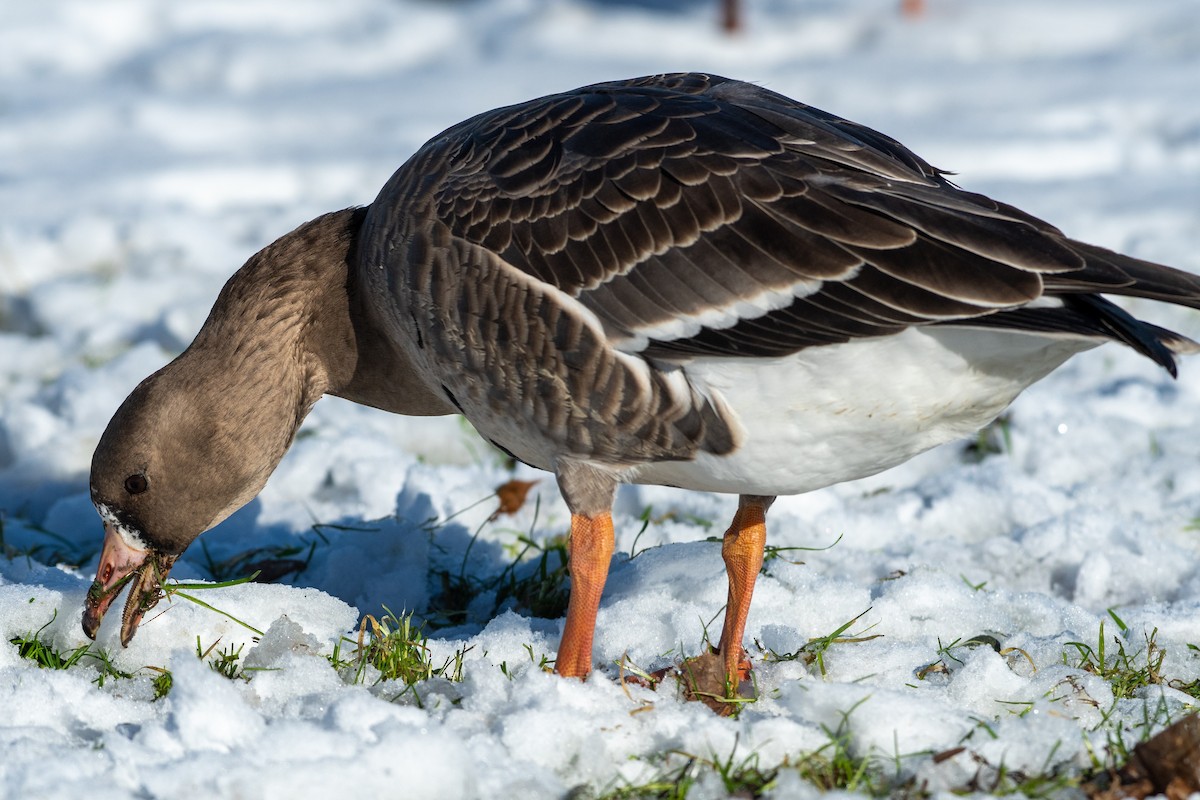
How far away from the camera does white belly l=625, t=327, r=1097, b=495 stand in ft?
11.2

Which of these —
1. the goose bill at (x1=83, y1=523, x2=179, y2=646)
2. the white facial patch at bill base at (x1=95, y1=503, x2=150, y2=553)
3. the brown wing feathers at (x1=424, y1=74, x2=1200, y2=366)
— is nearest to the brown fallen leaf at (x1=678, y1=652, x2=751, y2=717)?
the brown wing feathers at (x1=424, y1=74, x2=1200, y2=366)

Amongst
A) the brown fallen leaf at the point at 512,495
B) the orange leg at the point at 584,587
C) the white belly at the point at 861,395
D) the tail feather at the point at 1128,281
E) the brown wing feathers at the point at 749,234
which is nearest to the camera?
the tail feather at the point at 1128,281

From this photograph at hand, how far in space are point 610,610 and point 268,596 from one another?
104 centimetres

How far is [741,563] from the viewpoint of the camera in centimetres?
403

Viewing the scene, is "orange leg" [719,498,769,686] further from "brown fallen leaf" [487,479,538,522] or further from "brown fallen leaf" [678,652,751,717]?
"brown fallen leaf" [487,479,538,522]

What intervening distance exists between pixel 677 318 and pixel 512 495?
207 centimetres

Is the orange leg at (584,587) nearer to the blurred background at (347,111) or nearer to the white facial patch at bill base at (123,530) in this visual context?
the white facial patch at bill base at (123,530)

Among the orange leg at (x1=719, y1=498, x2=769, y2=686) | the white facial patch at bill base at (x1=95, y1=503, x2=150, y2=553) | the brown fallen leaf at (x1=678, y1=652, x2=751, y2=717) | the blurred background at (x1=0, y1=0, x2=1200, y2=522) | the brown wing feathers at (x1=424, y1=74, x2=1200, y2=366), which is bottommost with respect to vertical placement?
the white facial patch at bill base at (x1=95, y1=503, x2=150, y2=553)

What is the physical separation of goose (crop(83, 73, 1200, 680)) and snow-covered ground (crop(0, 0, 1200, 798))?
378 millimetres

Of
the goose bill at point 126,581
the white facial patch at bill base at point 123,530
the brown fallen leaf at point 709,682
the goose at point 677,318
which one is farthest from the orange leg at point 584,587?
the white facial patch at bill base at point 123,530

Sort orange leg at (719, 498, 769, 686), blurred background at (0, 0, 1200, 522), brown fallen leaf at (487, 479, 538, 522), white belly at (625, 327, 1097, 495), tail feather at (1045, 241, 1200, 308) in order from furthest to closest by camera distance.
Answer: blurred background at (0, 0, 1200, 522) < brown fallen leaf at (487, 479, 538, 522) < orange leg at (719, 498, 769, 686) < white belly at (625, 327, 1097, 495) < tail feather at (1045, 241, 1200, 308)

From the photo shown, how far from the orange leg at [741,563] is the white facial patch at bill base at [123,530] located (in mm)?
1811

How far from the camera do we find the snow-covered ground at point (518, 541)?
314cm

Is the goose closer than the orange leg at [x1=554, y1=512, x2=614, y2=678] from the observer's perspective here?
Yes
